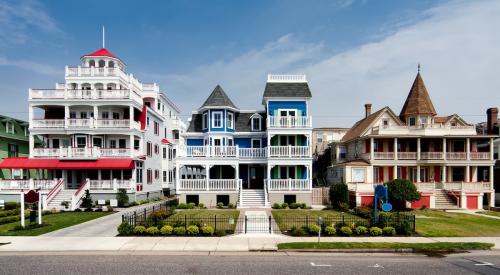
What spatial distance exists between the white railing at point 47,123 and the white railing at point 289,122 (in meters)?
22.0

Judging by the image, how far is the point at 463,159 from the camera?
3503 centimetres

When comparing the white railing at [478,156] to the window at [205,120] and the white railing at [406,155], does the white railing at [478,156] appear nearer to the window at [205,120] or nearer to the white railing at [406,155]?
the white railing at [406,155]

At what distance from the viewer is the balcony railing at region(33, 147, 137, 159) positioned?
109 ft

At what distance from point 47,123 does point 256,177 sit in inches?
898

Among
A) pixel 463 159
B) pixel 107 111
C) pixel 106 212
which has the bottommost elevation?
pixel 106 212

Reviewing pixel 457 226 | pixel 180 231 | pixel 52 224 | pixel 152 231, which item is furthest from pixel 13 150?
pixel 457 226

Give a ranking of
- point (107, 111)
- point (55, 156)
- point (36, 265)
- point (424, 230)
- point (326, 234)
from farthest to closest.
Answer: point (107, 111), point (55, 156), point (424, 230), point (326, 234), point (36, 265)

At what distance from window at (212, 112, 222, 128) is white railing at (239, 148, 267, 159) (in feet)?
13.1

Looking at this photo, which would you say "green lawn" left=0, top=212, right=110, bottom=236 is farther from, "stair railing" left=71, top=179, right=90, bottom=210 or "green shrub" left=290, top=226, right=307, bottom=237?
"green shrub" left=290, top=226, right=307, bottom=237

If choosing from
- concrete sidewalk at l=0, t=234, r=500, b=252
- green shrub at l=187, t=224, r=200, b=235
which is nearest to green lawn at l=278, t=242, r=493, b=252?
concrete sidewalk at l=0, t=234, r=500, b=252

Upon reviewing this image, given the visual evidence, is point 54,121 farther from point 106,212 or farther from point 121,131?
point 106,212

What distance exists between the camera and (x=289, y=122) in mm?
32500

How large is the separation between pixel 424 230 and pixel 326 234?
657 centimetres

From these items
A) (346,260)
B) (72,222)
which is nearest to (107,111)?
(72,222)
